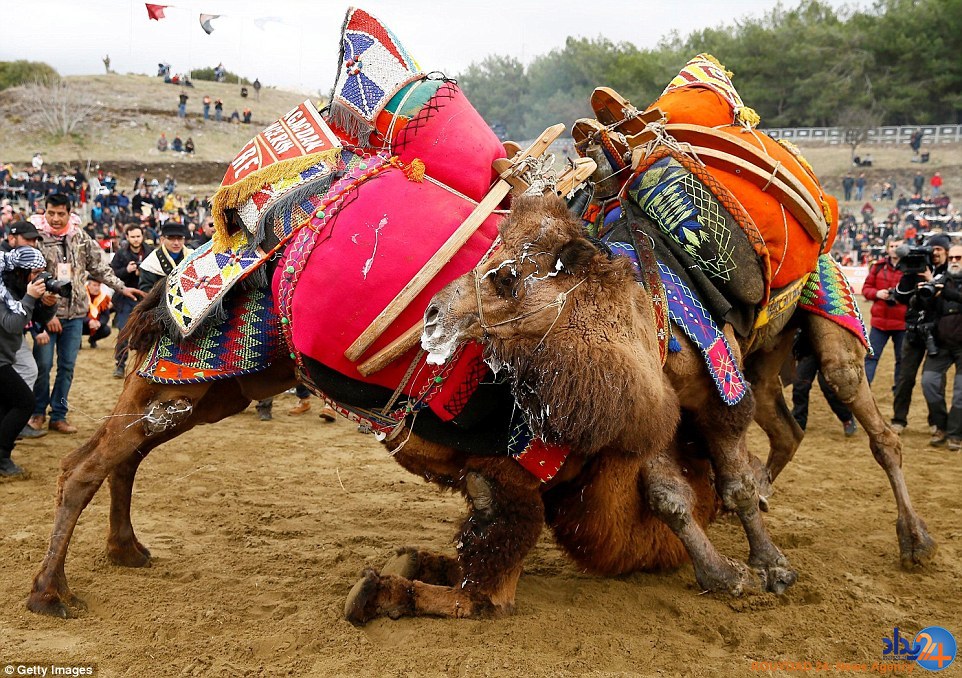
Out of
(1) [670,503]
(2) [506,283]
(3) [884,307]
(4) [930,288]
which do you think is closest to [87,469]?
(2) [506,283]

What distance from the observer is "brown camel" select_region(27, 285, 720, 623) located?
3631 millimetres

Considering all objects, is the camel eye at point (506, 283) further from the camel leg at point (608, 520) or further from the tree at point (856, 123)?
the tree at point (856, 123)

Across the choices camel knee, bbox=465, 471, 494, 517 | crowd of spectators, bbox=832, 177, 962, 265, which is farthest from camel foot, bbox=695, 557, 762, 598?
crowd of spectators, bbox=832, 177, 962, 265

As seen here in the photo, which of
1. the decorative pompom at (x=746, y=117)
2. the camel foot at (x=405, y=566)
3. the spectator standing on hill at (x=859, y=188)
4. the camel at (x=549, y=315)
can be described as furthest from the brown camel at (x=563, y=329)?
the spectator standing on hill at (x=859, y=188)

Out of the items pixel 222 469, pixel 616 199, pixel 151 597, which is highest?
pixel 616 199

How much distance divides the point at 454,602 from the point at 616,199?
2.15 meters

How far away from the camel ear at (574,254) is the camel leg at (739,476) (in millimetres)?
1367

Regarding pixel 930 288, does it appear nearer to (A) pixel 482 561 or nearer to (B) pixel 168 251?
(A) pixel 482 561

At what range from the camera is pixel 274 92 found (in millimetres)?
59688

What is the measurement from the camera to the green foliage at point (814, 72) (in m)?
44.0

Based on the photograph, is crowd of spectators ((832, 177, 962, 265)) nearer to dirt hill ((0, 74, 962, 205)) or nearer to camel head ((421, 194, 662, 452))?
dirt hill ((0, 74, 962, 205))

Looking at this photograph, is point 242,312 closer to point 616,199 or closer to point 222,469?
point 616,199

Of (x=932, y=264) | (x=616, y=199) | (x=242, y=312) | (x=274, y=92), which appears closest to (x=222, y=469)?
(x=242, y=312)

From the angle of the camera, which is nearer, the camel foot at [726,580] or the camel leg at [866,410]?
the camel foot at [726,580]
